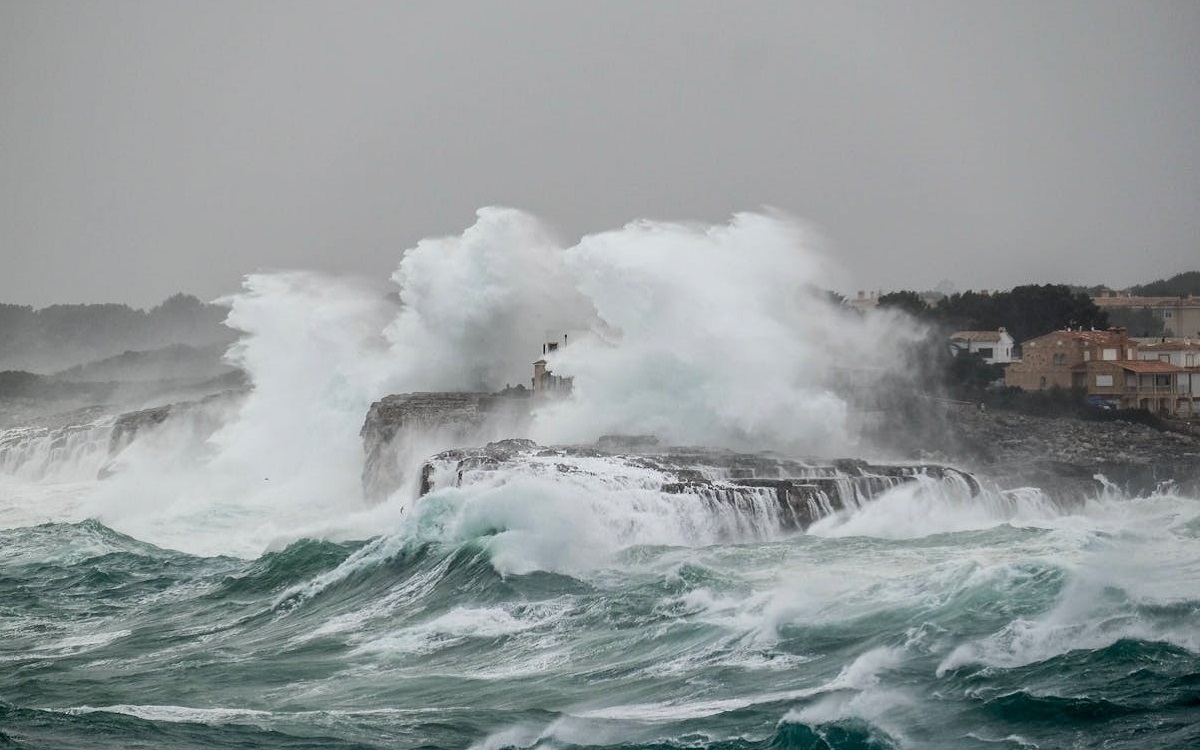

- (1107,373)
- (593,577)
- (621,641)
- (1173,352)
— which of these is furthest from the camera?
(1173,352)

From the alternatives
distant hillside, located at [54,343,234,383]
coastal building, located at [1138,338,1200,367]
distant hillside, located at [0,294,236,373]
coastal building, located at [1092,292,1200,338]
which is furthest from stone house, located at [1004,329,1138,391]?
distant hillside, located at [0,294,236,373]

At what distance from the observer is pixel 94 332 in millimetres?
117812

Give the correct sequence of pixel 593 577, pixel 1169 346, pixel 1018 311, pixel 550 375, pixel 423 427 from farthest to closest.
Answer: pixel 1018 311 → pixel 1169 346 → pixel 550 375 → pixel 423 427 → pixel 593 577

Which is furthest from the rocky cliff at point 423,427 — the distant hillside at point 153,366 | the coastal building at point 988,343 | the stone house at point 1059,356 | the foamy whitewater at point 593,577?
the distant hillside at point 153,366

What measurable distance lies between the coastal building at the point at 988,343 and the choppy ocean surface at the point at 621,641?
24.3 m

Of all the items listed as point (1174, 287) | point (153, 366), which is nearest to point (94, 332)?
point (153, 366)

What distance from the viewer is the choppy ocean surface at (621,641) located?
14.0m

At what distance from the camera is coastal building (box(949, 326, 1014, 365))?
165 feet

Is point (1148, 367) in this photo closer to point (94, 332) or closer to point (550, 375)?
point (550, 375)

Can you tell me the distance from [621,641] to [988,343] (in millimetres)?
35678

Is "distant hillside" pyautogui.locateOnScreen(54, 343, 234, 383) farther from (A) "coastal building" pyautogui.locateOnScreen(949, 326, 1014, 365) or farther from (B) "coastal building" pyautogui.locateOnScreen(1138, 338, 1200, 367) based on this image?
(B) "coastal building" pyautogui.locateOnScreen(1138, 338, 1200, 367)

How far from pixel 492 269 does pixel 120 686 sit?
2423 cm

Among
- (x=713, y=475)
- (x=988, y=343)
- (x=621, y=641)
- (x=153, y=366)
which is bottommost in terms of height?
(x=621, y=641)

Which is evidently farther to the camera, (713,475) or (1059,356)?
(1059,356)
